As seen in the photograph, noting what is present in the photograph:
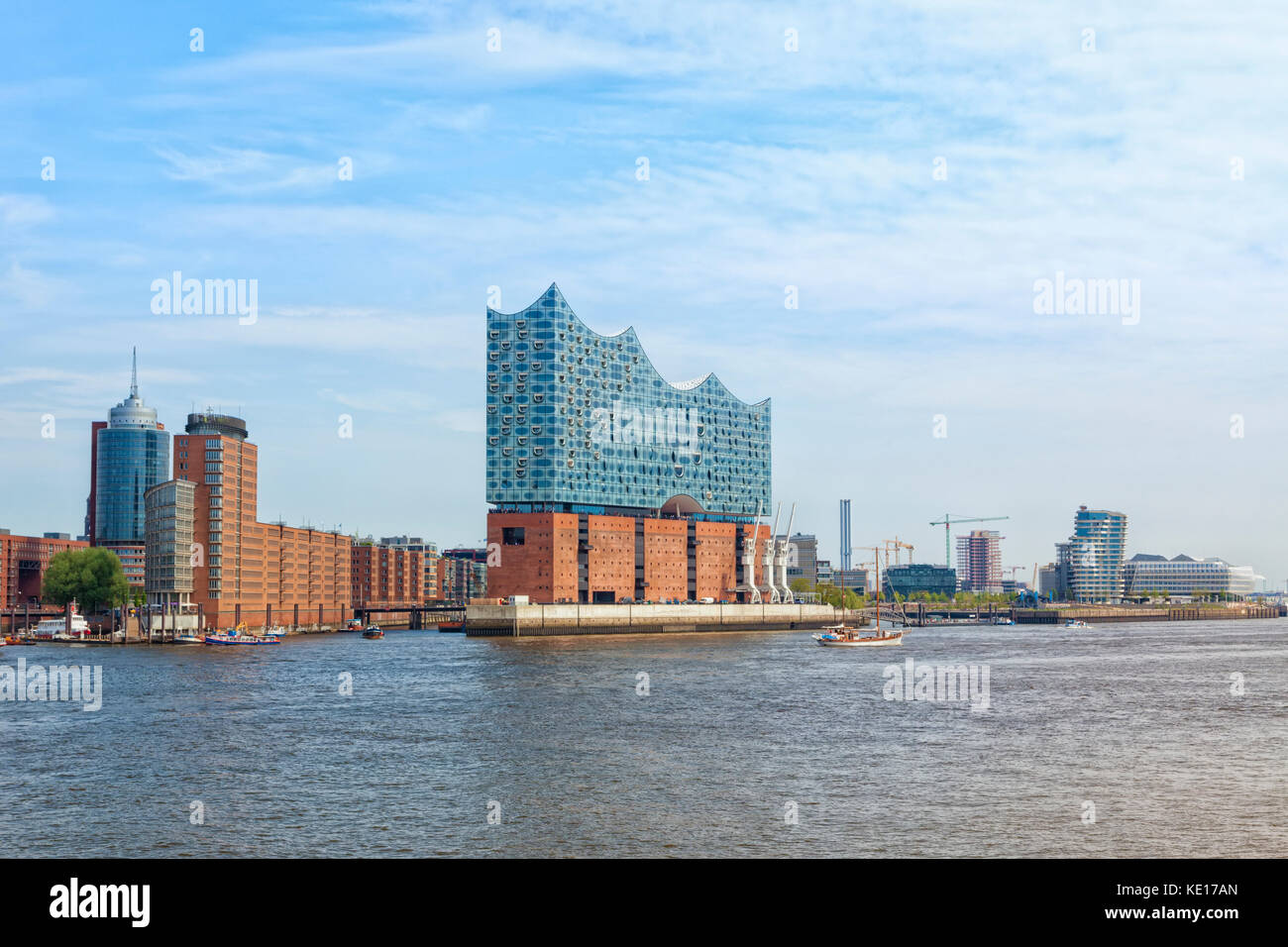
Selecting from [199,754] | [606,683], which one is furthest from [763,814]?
[606,683]

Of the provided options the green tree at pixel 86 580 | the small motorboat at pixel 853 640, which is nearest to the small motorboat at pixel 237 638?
the green tree at pixel 86 580

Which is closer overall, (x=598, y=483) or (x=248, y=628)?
(x=248, y=628)

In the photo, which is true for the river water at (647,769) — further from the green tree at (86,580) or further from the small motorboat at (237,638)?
the green tree at (86,580)

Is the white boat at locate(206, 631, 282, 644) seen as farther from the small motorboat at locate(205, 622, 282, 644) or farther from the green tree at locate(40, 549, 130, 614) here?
the green tree at locate(40, 549, 130, 614)

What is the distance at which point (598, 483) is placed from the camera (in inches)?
7215

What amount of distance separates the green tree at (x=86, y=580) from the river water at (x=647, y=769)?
9075 cm

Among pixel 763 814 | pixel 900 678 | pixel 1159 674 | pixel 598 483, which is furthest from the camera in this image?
pixel 598 483

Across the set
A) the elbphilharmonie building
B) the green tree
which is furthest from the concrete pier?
the green tree

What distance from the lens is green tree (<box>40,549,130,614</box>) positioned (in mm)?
161500

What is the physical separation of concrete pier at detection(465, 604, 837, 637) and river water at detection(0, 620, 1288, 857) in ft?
269

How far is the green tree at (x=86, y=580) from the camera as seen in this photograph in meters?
162

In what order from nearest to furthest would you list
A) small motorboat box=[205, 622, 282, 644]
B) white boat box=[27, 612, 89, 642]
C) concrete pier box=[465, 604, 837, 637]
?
small motorboat box=[205, 622, 282, 644] → white boat box=[27, 612, 89, 642] → concrete pier box=[465, 604, 837, 637]

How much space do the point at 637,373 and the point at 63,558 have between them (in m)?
87.5
